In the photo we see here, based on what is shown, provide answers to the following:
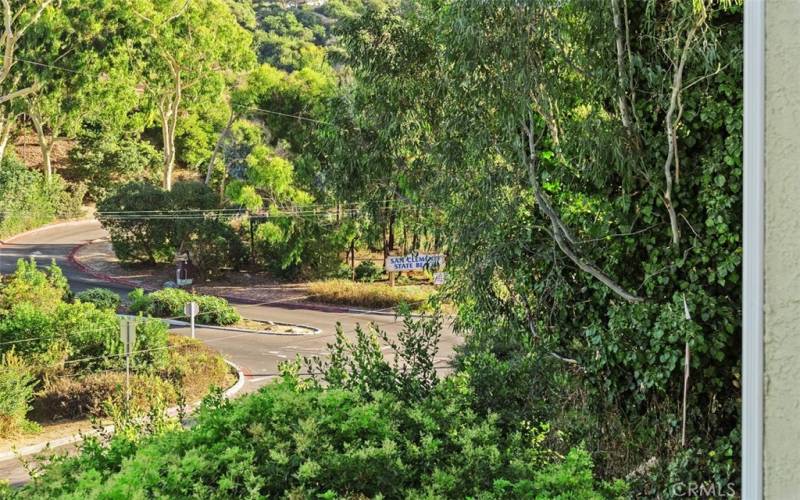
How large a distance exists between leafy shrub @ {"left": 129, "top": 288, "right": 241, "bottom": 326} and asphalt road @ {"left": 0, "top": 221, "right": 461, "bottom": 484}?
14.9 inches

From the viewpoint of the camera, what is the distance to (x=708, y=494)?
3.74 metres

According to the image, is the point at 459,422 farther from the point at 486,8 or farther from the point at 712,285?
the point at 486,8

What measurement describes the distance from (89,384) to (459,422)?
831 cm

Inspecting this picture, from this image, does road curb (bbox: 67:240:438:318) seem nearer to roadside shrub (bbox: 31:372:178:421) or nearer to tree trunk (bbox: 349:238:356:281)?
tree trunk (bbox: 349:238:356:281)

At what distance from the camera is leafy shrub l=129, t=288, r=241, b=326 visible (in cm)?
1533

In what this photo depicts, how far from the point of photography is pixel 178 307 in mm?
15461

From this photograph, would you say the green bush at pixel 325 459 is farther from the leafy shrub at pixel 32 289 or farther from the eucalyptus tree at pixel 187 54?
the eucalyptus tree at pixel 187 54

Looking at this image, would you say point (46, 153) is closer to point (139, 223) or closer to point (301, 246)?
point (139, 223)

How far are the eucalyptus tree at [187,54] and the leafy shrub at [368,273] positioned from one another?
562cm

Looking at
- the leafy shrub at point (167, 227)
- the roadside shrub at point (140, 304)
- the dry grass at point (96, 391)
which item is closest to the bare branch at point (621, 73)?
the dry grass at point (96, 391)

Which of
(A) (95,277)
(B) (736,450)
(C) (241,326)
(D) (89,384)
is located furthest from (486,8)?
(A) (95,277)

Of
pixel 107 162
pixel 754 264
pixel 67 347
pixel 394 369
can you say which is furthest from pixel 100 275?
pixel 754 264

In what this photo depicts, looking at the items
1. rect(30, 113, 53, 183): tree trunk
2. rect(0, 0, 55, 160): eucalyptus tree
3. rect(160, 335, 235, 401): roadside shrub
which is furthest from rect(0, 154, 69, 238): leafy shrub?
rect(160, 335, 235, 401): roadside shrub

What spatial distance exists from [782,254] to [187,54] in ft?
64.8
